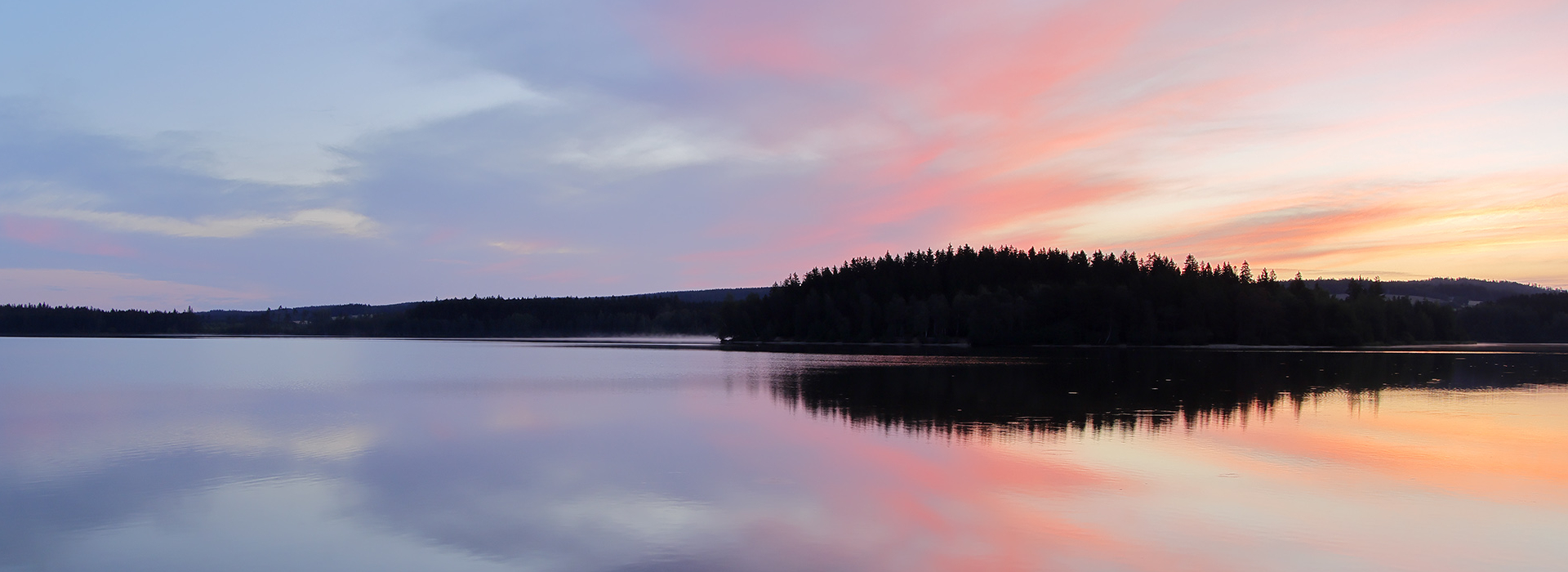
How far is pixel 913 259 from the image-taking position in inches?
4626

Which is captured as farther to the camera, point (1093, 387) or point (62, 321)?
point (62, 321)

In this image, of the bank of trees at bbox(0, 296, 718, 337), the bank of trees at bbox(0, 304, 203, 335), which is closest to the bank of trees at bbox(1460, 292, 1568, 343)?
the bank of trees at bbox(0, 296, 718, 337)

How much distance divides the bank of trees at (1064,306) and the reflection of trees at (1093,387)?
124ft

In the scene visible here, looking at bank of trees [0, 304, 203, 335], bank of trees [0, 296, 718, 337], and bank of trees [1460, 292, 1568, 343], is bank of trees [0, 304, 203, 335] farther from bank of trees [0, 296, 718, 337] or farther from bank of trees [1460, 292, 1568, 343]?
bank of trees [1460, 292, 1568, 343]

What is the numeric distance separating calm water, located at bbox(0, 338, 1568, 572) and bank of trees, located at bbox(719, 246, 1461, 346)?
6330 cm

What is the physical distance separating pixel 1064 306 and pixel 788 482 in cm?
8428

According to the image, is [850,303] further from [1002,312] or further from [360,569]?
[360,569]

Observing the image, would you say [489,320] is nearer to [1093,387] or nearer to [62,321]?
[62,321]

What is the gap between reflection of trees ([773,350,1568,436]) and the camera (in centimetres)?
2147

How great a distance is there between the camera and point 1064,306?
9300cm

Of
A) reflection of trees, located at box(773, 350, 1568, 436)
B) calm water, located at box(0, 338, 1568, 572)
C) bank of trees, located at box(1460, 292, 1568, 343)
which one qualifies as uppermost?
bank of trees, located at box(1460, 292, 1568, 343)

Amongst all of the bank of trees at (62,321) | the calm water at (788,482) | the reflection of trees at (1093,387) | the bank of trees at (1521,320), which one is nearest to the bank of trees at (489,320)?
the bank of trees at (62,321)

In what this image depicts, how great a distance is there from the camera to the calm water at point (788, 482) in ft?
30.5

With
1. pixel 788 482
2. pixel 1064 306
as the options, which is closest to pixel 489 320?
pixel 1064 306
